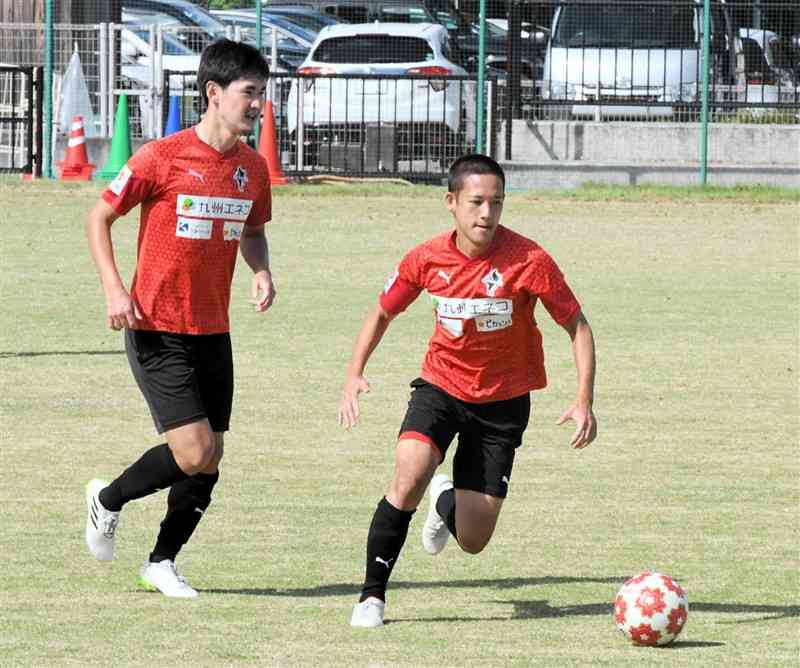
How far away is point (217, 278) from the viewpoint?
22.2 ft

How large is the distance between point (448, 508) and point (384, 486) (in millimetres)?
1772

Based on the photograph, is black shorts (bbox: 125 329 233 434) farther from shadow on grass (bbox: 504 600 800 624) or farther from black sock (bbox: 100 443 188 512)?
shadow on grass (bbox: 504 600 800 624)

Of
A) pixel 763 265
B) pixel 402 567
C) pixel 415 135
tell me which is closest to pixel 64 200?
pixel 415 135

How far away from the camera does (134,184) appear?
6.69 meters

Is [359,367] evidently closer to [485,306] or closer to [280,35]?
[485,306]

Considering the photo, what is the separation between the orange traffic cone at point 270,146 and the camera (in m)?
23.2

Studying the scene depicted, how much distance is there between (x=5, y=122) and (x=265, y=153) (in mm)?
3480

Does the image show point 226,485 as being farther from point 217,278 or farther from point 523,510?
point 217,278

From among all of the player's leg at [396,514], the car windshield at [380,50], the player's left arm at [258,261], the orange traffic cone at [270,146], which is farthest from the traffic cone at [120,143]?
the player's leg at [396,514]

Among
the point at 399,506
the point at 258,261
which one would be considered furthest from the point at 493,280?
the point at 258,261

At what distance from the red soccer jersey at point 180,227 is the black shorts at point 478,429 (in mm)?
802

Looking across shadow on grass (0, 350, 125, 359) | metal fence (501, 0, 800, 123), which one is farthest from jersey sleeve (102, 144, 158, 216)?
metal fence (501, 0, 800, 123)

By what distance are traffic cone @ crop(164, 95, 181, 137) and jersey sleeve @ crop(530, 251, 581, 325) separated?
1771cm

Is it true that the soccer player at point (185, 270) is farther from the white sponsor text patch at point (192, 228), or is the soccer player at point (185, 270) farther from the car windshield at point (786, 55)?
the car windshield at point (786, 55)
